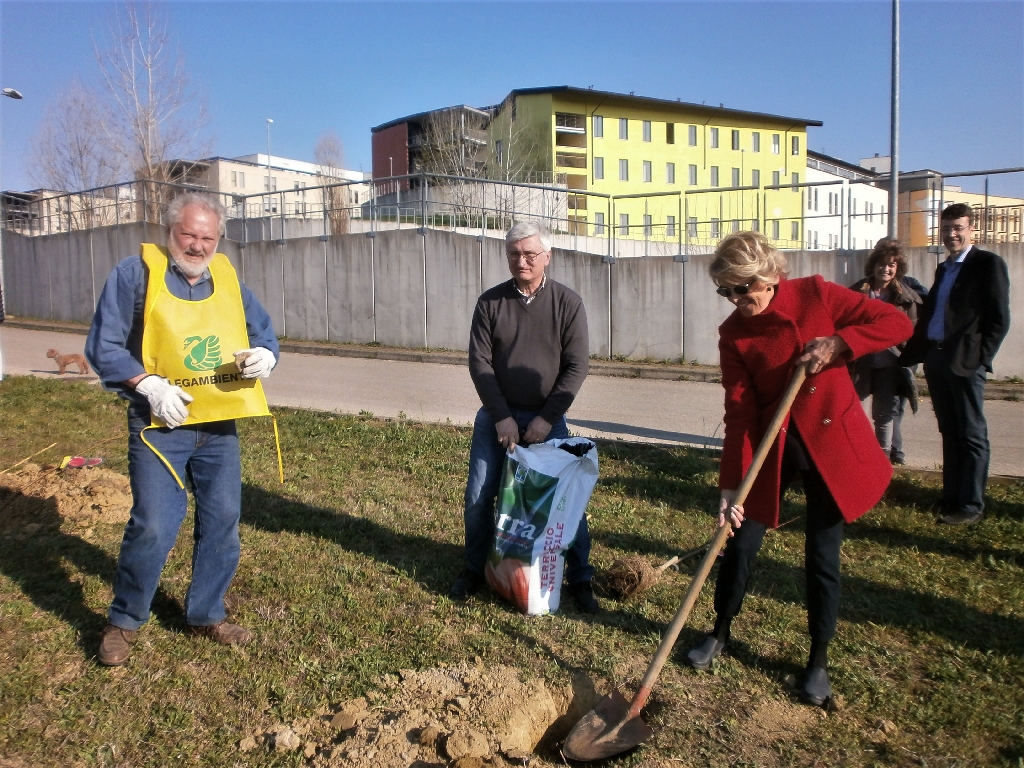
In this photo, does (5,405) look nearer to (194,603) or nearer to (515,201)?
(194,603)

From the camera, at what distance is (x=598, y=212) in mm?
19109

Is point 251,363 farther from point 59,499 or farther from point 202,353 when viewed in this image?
point 59,499

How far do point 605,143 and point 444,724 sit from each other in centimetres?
5816

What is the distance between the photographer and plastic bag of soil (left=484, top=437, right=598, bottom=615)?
13.6 ft

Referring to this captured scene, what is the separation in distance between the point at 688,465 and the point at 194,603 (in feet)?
13.2

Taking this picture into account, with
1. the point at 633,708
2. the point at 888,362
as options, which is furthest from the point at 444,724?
the point at 888,362

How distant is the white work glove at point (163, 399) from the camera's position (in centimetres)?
344

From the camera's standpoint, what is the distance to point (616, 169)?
2322 inches

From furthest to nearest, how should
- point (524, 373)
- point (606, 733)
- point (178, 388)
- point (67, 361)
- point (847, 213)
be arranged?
point (847, 213)
point (67, 361)
point (524, 373)
point (178, 388)
point (606, 733)

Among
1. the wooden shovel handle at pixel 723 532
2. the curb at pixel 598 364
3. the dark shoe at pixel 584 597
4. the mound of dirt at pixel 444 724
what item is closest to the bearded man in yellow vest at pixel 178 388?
the mound of dirt at pixel 444 724

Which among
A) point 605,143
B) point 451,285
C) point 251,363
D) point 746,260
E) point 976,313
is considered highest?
point 605,143

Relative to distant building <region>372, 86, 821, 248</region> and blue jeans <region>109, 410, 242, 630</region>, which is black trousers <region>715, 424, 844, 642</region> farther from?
distant building <region>372, 86, 821, 248</region>

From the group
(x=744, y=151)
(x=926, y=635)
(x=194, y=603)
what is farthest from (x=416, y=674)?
(x=744, y=151)

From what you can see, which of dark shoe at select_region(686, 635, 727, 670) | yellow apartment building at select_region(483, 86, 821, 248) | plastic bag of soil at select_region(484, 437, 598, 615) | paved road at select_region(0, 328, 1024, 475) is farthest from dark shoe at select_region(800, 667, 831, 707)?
yellow apartment building at select_region(483, 86, 821, 248)
